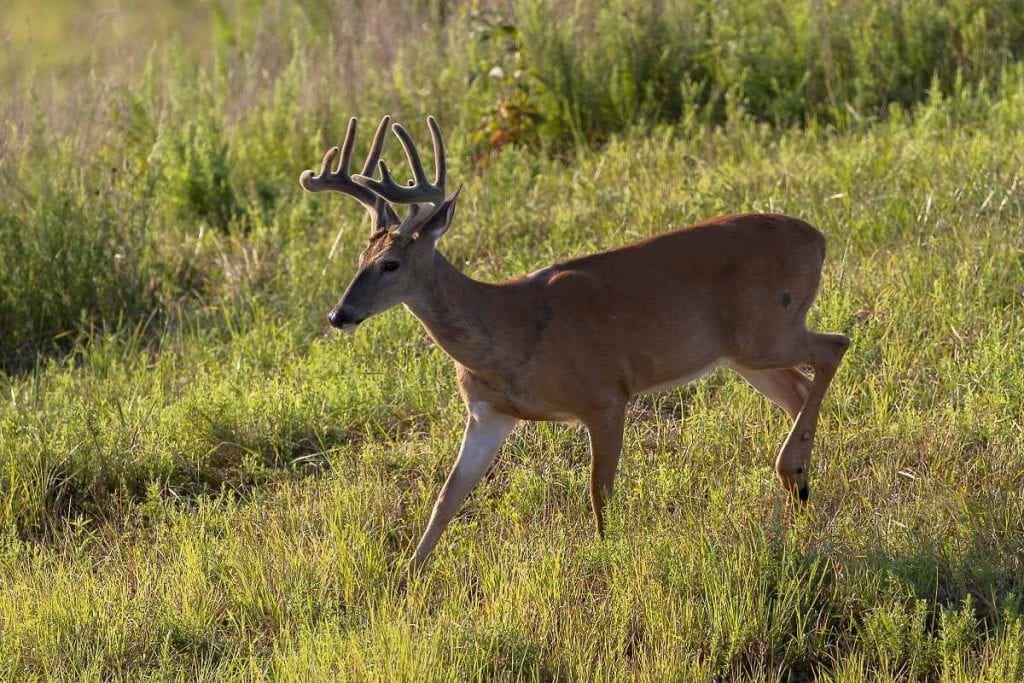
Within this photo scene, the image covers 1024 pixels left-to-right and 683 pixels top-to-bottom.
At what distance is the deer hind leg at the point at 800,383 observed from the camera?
654 centimetres

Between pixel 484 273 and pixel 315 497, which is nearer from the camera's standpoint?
pixel 315 497

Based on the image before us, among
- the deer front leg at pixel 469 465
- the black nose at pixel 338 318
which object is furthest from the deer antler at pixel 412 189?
the deer front leg at pixel 469 465

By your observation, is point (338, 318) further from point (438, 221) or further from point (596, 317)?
point (596, 317)

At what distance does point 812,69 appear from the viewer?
1095cm

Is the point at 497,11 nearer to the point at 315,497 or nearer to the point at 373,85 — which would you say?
the point at 373,85

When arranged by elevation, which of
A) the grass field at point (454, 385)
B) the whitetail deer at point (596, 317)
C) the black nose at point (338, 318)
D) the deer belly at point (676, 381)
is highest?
the black nose at point (338, 318)

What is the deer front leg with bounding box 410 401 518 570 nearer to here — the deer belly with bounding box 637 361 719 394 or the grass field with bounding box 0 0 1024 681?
the grass field with bounding box 0 0 1024 681

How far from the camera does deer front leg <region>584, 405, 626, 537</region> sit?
245 inches

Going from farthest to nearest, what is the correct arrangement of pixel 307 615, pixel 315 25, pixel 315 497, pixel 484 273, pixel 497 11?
1. pixel 315 25
2. pixel 497 11
3. pixel 484 273
4. pixel 315 497
5. pixel 307 615

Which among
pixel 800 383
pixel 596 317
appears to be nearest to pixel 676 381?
pixel 596 317

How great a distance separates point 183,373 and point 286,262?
4.57ft

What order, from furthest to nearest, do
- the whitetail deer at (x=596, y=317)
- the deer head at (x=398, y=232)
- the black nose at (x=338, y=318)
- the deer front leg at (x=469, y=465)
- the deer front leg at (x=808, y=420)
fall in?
the deer front leg at (x=808, y=420)
the deer front leg at (x=469, y=465)
the whitetail deer at (x=596, y=317)
the deer head at (x=398, y=232)
the black nose at (x=338, y=318)

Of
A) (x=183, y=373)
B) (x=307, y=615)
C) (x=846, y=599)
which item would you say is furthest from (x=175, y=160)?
(x=846, y=599)

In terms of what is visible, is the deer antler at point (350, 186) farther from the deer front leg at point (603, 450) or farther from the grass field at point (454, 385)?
the grass field at point (454, 385)
